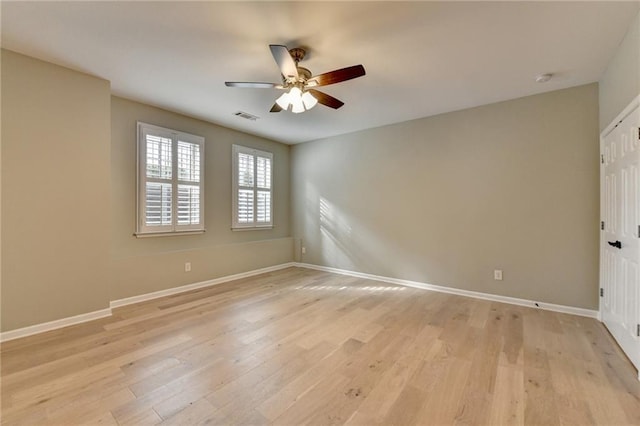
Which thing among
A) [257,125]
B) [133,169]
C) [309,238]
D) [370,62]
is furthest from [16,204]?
[309,238]

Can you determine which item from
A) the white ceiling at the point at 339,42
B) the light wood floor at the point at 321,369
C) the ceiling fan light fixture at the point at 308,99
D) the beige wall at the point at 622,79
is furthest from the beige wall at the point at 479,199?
the ceiling fan light fixture at the point at 308,99

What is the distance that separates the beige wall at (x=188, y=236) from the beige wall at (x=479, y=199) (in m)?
1.33

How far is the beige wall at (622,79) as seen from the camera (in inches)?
81.3

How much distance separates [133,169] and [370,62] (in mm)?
3393

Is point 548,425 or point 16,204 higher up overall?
point 16,204

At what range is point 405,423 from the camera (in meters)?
1.53

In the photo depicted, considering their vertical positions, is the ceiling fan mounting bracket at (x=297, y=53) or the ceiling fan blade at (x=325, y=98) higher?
the ceiling fan mounting bracket at (x=297, y=53)

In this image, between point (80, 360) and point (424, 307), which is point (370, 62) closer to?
point (424, 307)

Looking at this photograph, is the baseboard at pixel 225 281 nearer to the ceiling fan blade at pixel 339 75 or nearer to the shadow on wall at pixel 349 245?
the shadow on wall at pixel 349 245

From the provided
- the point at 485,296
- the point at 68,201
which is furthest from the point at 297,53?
the point at 485,296

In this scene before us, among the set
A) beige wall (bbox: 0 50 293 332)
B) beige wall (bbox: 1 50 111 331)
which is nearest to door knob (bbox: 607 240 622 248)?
beige wall (bbox: 0 50 293 332)

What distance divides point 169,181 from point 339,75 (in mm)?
3085

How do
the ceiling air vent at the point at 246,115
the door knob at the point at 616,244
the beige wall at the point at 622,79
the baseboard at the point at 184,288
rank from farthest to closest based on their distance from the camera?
the ceiling air vent at the point at 246,115 < the baseboard at the point at 184,288 < the door knob at the point at 616,244 < the beige wall at the point at 622,79

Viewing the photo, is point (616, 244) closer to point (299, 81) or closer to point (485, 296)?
point (485, 296)
